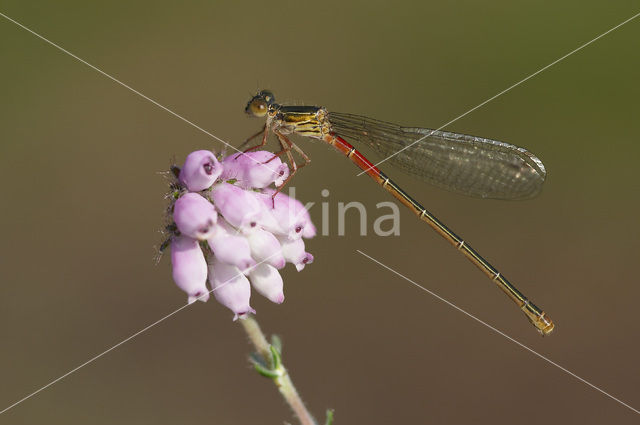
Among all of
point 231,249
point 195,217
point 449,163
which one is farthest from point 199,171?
point 449,163

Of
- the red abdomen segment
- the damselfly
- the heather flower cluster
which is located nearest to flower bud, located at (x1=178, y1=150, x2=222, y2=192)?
the heather flower cluster

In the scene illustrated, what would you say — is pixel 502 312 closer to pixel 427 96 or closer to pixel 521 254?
pixel 521 254

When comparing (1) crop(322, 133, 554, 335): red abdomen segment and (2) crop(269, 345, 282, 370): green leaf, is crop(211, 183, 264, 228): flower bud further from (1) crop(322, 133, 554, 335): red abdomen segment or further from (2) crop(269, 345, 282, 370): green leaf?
(1) crop(322, 133, 554, 335): red abdomen segment

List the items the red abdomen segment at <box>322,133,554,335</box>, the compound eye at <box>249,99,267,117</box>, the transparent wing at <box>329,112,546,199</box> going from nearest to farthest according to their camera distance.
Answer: the compound eye at <box>249,99,267,117</box> → the red abdomen segment at <box>322,133,554,335</box> → the transparent wing at <box>329,112,546,199</box>

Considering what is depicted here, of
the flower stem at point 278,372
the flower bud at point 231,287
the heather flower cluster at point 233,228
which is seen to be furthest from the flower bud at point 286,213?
the flower stem at point 278,372

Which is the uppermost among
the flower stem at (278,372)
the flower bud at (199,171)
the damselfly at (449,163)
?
the damselfly at (449,163)

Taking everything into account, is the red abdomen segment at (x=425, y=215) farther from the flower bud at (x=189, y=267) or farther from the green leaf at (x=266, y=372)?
the green leaf at (x=266, y=372)

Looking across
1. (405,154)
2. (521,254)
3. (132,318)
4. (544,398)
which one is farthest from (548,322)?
(132,318)
